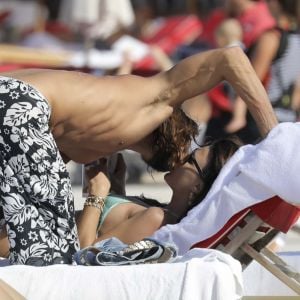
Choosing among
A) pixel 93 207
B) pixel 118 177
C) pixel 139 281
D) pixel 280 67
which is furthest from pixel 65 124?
pixel 280 67

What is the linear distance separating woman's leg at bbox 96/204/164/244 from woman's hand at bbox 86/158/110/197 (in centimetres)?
19

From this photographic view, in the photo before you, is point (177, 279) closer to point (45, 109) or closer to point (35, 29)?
point (45, 109)

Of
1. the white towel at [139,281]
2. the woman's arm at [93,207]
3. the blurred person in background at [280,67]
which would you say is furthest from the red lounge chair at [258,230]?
the blurred person in background at [280,67]

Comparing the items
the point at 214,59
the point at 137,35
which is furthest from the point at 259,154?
the point at 137,35

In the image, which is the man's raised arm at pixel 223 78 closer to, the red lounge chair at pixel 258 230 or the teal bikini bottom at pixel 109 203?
the red lounge chair at pixel 258 230

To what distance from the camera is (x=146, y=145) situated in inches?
173

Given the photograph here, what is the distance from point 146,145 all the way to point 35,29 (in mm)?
8819

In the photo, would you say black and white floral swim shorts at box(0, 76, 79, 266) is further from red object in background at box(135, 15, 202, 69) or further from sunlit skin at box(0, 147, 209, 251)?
red object in background at box(135, 15, 202, 69)

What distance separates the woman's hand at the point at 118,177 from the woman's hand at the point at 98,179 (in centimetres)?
14

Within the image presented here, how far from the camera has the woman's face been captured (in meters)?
4.26

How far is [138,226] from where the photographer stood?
412cm

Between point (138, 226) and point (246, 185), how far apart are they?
484 millimetres

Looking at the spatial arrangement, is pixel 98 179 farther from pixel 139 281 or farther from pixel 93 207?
pixel 139 281

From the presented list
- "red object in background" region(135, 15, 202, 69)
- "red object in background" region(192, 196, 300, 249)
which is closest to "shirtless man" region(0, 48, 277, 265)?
"red object in background" region(192, 196, 300, 249)
